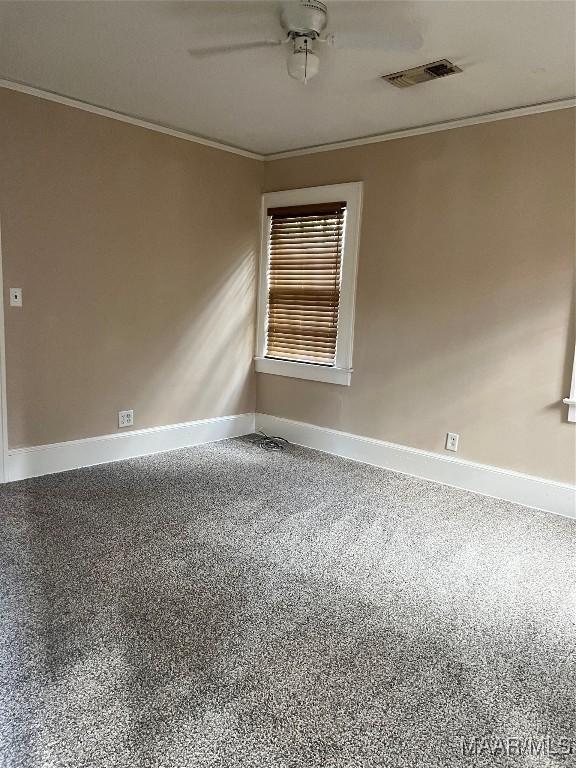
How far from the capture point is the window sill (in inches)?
167

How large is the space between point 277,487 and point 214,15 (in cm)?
257

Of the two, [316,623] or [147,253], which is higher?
[147,253]

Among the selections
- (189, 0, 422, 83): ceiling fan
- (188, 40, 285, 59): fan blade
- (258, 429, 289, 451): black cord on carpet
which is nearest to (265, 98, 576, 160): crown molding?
(189, 0, 422, 83): ceiling fan

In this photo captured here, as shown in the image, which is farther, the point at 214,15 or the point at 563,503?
the point at 563,503

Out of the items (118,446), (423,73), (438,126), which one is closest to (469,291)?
(438,126)

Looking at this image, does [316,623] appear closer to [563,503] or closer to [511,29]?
[563,503]

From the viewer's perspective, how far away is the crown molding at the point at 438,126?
311 cm

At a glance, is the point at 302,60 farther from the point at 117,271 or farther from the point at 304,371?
the point at 304,371

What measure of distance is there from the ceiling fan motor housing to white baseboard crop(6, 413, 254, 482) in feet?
9.17

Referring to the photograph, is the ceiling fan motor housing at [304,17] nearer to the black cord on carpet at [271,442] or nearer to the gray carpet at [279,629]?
the gray carpet at [279,629]

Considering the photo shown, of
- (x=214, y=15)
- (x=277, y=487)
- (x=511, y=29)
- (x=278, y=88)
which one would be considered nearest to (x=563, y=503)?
(x=277, y=487)

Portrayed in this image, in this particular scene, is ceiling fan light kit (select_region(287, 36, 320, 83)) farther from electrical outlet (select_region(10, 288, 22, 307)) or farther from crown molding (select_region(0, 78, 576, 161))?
electrical outlet (select_region(10, 288, 22, 307))

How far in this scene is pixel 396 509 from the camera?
3.25 meters

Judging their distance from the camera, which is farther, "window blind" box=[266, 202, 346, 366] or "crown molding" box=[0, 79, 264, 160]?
"window blind" box=[266, 202, 346, 366]
